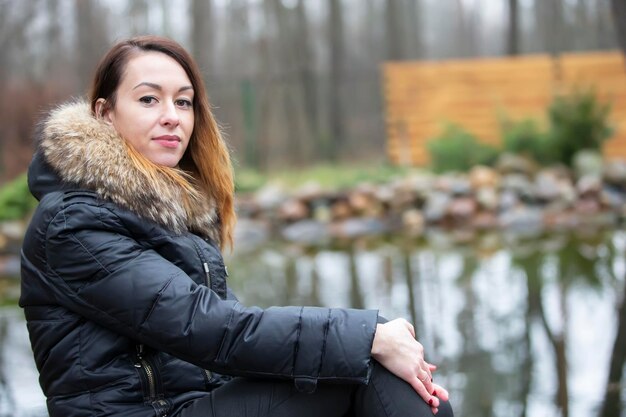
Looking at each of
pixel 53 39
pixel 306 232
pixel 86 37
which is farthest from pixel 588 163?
pixel 86 37

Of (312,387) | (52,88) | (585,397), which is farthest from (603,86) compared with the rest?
(312,387)

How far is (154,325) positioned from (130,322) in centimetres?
6

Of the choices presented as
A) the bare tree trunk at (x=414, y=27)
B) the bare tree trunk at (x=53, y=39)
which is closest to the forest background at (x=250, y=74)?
the bare tree trunk at (x=53, y=39)

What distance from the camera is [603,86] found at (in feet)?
51.9

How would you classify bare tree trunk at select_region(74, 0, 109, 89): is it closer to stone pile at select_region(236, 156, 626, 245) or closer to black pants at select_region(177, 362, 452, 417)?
stone pile at select_region(236, 156, 626, 245)

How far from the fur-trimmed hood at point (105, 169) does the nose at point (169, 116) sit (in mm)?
143

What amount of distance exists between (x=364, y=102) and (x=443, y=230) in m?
10.6

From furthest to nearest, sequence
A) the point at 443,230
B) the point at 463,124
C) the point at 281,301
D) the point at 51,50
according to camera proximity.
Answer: the point at 51,50, the point at 463,124, the point at 443,230, the point at 281,301

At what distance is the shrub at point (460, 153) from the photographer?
1277 cm

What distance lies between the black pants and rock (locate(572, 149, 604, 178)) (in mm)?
9849

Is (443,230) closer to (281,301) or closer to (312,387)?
(281,301)

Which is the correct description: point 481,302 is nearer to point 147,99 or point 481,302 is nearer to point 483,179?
point 147,99

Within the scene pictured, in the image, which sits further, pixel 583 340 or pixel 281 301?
pixel 281 301

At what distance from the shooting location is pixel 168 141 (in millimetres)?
2270
